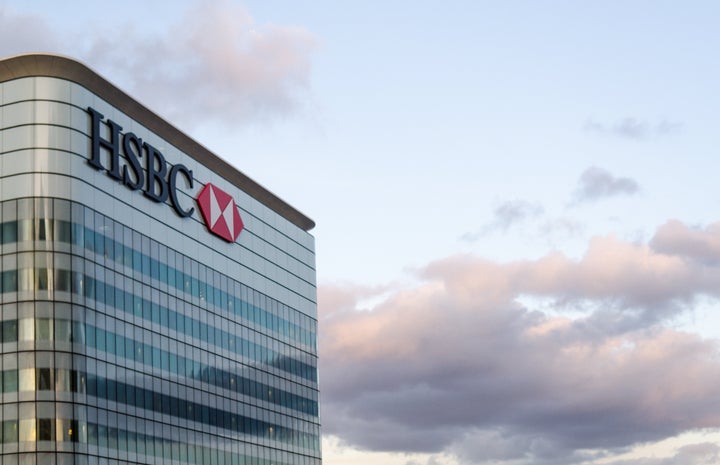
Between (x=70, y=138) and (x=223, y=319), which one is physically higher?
(x=70, y=138)

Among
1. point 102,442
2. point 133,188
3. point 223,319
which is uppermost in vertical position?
point 133,188

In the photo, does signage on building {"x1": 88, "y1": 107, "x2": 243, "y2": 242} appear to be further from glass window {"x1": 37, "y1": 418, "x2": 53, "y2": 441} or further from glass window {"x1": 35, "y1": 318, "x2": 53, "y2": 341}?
glass window {"x1": 37, "y1": 418, "x2": 53, "y2": 441}

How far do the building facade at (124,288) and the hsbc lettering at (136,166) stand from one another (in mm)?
181

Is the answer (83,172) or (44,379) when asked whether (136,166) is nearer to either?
(83,172)

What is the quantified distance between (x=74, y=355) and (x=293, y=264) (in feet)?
162

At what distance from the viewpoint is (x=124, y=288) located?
4564 inches

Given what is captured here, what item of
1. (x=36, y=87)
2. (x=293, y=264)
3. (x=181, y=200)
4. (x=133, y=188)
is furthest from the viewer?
(x=293, y=264)

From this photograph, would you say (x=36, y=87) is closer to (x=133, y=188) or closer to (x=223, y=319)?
(x=133, y=188)

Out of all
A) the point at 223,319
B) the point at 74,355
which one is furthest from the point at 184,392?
the point at 74,355

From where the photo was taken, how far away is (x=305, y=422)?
153500 millimetres

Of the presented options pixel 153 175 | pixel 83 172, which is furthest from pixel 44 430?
pixel 153 175

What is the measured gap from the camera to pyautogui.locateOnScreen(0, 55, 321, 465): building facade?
349 ft

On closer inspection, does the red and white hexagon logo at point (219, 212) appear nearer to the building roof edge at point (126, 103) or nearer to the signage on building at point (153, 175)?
the signage on building at point (153, 175)

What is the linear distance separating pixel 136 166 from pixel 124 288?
12254mm
